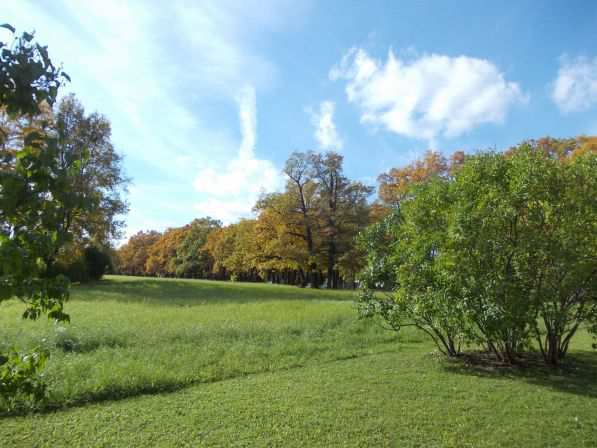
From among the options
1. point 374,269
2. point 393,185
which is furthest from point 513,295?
point 393,185

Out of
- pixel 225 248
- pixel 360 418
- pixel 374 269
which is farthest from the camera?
pixel 225 248

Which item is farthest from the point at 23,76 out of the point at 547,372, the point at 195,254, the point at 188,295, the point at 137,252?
the point at 137,252

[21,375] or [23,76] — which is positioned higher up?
[23,76]

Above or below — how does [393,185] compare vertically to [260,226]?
above

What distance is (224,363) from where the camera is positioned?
946 centimetres

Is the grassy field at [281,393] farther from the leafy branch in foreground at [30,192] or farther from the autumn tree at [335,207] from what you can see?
the autumn tree at [335,207]

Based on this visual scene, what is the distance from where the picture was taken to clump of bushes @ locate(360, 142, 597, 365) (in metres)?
8.38

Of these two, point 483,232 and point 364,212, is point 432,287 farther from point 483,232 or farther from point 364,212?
point 364,212

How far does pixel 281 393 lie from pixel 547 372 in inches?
244

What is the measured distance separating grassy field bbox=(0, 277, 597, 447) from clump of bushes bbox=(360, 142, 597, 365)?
1326mm

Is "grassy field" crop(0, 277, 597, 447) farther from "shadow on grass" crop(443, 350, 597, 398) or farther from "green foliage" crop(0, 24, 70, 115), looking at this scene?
"green foliage" crop(0, 24, 70, 115)

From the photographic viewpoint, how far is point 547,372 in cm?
916

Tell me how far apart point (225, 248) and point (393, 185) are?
27391 mm

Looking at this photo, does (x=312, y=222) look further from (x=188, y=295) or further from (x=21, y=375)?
(x=21, y=375)
